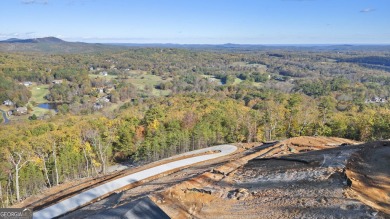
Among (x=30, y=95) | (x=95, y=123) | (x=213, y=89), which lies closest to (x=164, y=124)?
(x=95, y=123)

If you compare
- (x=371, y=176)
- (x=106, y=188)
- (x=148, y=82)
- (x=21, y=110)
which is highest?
(x=371, y=176)

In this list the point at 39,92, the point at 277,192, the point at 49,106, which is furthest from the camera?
the point at 39,92

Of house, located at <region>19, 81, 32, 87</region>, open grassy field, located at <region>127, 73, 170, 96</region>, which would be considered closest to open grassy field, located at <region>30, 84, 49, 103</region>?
house, located at <region>19, 81, 32, 87</region>

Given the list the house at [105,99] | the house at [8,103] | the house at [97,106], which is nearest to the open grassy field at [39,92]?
the house at [8,103]

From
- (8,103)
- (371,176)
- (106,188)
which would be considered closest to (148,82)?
(8,103)

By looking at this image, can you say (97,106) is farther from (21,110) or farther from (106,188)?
(106,188)

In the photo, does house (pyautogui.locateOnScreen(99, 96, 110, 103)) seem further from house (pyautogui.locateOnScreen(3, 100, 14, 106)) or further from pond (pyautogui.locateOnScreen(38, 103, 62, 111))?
house (pyautogui.locateOnScreen(3, 100, 14, 106))

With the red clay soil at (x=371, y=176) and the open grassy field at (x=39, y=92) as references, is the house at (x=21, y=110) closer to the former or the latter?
the open grassy field at (x=39, y=92)
